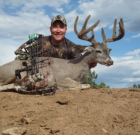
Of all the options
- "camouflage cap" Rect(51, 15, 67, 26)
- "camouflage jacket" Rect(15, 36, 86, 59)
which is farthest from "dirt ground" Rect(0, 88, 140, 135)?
"camouflage cap" Rect(51, 15, 67, 26)

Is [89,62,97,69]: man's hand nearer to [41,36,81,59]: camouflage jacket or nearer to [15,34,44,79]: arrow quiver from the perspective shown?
[41,36,81,59]: camouflage jacket

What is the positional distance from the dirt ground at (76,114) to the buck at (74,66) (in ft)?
4.15

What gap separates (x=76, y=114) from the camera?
4902 mm

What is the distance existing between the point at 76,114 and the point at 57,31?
183 inches

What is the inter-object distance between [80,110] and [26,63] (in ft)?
11.0

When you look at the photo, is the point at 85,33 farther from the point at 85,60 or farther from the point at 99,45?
the point at 85,60

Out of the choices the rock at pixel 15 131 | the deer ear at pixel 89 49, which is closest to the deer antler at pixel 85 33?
the deer ear at pixel 89 49

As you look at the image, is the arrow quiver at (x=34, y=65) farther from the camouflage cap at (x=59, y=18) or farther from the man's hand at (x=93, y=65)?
A: the man's hand at (x=93, y=65)

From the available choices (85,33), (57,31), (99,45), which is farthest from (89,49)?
(57,31)

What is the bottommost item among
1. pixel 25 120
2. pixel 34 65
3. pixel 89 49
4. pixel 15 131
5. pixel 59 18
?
pixel 15 131

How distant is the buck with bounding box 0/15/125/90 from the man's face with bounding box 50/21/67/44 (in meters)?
0.69

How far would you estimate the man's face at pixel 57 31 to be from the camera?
9.00m

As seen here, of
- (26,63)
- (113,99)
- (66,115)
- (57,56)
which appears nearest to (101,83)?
(57,56)

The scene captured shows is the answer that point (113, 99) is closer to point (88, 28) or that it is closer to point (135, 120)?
point (135, 120)
